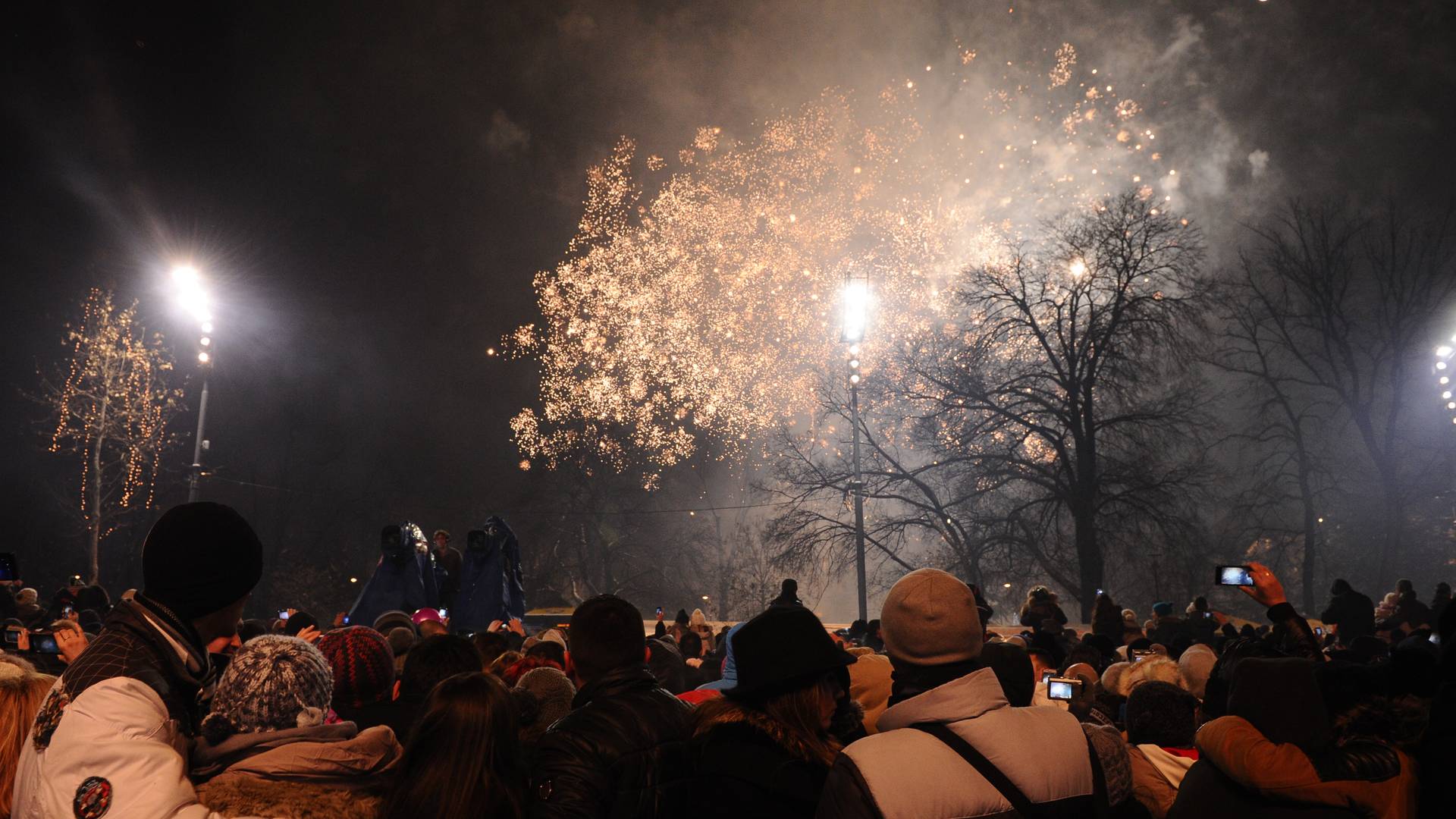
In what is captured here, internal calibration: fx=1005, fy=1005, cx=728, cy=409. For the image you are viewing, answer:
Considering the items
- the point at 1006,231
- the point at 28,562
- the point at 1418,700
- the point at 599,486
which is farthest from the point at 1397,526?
the point at 28,562

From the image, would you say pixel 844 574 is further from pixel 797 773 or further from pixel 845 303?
pixel 797 773

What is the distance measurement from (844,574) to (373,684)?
132ft

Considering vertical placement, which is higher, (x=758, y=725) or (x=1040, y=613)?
(x=1040, y=613)

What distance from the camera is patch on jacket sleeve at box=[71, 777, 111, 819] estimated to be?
2.29 metres

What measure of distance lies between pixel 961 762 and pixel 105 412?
119ft

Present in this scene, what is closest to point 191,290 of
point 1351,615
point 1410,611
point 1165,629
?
point 1165,629

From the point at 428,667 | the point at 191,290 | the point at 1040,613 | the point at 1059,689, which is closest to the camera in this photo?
the point at 428,667

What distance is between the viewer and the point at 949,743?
2.62m

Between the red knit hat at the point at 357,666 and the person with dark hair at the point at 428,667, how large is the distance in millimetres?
217

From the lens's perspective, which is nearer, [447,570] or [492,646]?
[492,646]

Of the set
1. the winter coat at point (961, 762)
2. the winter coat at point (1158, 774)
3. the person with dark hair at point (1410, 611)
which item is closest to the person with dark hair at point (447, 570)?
the winter coat at point (1158, 774)

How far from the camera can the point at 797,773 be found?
287 cm

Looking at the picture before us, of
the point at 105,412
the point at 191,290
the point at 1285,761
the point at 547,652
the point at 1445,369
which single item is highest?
the point at 1445,369

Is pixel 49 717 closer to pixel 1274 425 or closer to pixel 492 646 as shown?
pixel 492 646
